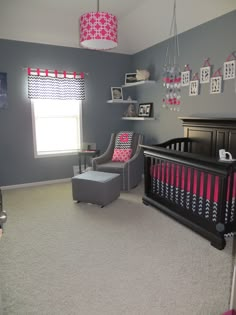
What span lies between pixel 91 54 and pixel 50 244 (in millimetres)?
3499

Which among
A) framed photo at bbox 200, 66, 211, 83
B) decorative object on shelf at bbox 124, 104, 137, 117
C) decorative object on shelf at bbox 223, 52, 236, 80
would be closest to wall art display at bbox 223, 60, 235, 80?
decorative object on shelf at bbox 223, 52, 236, 80

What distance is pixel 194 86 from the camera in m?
3.44

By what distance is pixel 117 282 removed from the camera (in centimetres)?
183

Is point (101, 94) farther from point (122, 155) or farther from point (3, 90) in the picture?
point (3, 90)

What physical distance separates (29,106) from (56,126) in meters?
0.59

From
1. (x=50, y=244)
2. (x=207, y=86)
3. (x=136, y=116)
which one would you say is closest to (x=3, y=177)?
(x=50, y=244)

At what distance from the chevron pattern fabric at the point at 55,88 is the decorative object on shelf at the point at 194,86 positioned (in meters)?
2.00

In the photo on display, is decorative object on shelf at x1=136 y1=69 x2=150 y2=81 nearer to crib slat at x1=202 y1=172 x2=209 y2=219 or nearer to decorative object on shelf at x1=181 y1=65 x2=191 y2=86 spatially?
decorative object on shelf at x1=181 y1=65 x2=191 y2=86

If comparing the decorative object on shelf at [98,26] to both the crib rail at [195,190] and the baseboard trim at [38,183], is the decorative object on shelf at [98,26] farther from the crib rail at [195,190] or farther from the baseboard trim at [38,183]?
the baseboard trim at [38,183]

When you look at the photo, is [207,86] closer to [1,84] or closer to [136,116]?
[136,116]

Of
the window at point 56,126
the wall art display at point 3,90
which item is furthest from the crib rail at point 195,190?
the wall art display at point 3,90

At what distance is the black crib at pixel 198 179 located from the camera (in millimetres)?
2218

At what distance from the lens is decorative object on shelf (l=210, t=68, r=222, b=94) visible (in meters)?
3.04

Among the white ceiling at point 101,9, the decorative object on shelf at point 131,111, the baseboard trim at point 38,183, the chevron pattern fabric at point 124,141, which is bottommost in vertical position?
the baseboard trim at point 38,183
